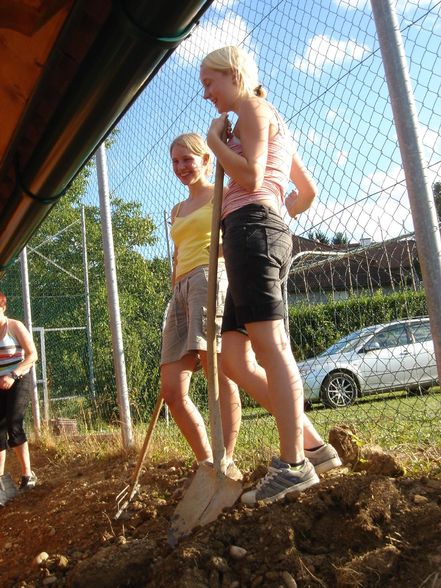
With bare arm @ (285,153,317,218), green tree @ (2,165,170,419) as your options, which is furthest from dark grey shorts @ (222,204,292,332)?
green tree @ (2,165,170,419)

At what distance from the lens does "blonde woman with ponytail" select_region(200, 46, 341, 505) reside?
2.02 meters

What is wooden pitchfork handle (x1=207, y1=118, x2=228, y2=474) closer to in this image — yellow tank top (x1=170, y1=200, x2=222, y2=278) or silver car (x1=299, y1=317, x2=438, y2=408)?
yellow tank top (x1=170, y1=200, x2=222, y2=278)

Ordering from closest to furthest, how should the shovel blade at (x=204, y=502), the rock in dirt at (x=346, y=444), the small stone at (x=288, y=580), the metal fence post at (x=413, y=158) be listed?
the small stone at (x=288, y=580) < the metal fence post at (x=413, y=158) < the shovel blade at (x=204, y=502) < the rock in dirt at (x=346, y=444)

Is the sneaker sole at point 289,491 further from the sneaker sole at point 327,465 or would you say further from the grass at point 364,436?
the grass at point 364,436

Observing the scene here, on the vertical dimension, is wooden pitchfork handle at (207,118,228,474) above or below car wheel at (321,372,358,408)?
above

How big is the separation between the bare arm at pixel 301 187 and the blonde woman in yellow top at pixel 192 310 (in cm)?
40

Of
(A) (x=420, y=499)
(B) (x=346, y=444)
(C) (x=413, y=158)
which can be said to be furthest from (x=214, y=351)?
(C) (x=413, y=158)

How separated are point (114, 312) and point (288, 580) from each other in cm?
318

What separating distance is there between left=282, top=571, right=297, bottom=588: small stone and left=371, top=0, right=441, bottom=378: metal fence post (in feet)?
2.52

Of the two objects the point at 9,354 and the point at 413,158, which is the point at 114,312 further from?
the point at 413,158

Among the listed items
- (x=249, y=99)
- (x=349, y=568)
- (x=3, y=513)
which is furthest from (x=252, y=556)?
(x=3, y=513)

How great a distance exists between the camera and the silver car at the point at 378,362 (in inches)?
145

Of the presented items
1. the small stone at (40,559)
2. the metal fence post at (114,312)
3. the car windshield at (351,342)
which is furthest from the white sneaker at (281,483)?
the car windshield at (351,342)

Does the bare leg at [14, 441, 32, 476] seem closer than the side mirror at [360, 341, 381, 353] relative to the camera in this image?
Yes
